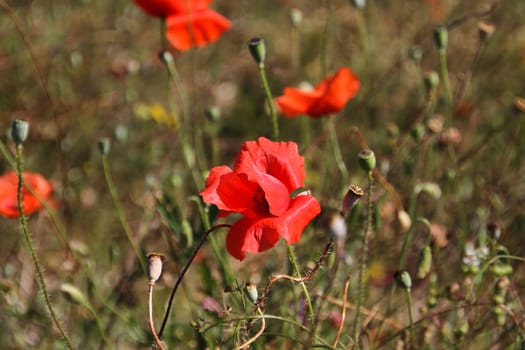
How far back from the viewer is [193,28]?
2.45 m

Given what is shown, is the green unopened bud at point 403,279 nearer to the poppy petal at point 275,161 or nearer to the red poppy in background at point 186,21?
the poppy petal at point 275,161

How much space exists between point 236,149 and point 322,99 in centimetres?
122

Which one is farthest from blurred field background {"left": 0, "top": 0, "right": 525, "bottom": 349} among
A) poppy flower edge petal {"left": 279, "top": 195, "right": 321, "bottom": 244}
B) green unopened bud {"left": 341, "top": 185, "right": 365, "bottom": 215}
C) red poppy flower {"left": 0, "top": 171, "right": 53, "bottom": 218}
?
green unopened bud {"left": 341, "top": 185, "right": 365, "bottom": 215}

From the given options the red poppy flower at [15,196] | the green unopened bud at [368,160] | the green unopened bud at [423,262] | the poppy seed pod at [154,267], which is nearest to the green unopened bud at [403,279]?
the green unopened bud at [423,262]

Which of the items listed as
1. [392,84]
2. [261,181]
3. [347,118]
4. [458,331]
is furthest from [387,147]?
[261,181]

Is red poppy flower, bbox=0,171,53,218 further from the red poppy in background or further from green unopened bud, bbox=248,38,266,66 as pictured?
green unopened bud, bbox=248,38,266,66

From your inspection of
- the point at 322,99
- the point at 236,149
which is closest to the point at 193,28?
the point at 322,99

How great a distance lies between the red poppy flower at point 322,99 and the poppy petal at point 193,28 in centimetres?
46

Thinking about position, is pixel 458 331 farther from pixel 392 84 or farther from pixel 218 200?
pixel 392 84

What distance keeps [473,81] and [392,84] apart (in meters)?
0.38

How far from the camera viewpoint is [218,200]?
1534mm

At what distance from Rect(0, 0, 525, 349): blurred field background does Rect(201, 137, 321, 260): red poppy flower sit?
0.16 m

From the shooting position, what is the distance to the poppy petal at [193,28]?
2.39m

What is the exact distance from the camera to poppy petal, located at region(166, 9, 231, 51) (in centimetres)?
239
